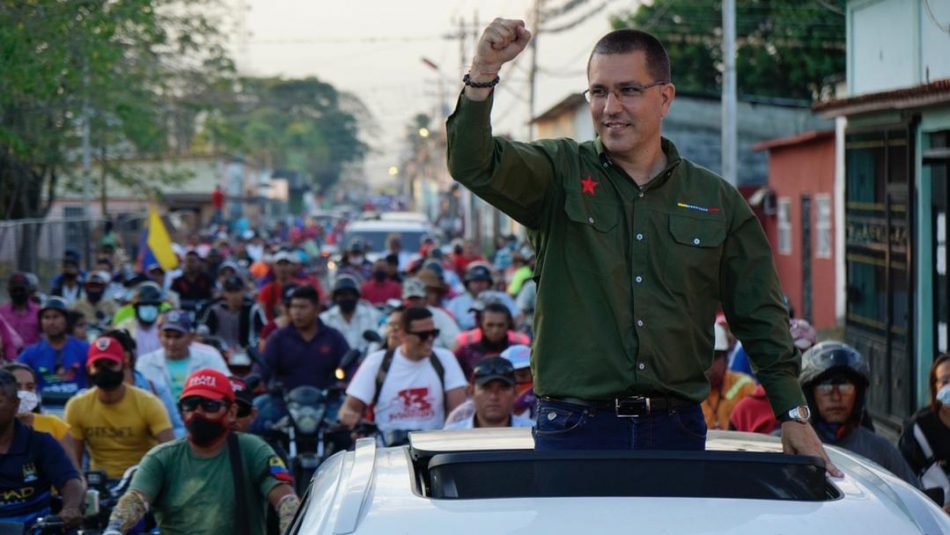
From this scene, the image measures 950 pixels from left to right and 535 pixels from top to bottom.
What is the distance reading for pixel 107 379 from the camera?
9.37 m

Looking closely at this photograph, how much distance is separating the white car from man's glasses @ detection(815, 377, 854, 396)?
3.61 m

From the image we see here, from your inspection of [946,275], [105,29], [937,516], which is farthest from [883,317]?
[937,516]

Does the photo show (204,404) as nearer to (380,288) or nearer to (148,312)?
(148,312)

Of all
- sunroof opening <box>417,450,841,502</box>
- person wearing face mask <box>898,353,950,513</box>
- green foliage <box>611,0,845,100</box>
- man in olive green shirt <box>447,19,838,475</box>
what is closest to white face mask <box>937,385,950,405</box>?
person wearing face mask <box>898,353,950,513</box>

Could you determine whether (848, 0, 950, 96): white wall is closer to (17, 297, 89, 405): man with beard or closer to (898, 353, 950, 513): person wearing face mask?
(898, 353, 950, 513): person wearing face mask

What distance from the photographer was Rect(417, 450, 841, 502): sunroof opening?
341cm

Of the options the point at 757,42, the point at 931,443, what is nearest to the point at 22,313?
the point at 931,443

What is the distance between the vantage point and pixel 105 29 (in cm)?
1828

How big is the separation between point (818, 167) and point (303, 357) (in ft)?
48.7

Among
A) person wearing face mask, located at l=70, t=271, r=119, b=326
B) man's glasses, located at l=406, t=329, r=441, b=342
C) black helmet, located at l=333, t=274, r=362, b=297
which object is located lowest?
person wearing face mask, located at l=70, t=271, r=119, b=326

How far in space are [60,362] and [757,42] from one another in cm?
2917

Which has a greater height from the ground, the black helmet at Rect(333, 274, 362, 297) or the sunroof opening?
the sunroof opening

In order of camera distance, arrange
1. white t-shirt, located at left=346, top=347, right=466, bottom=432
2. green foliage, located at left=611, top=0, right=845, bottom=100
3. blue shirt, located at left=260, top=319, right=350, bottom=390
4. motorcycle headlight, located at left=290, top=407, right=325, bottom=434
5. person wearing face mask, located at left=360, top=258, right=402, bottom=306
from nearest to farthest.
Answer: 1. white t-shirt, located at left=346, top=347, right=466, bottom=432
2. motorcycle headlight, located at left=290, top=407, right=325, bottom=434
3. blue shirt, located at left=260, top=319, right=350, bottom=390
4. person wearing face mask, located at left=360, top=258, right=402, bottom=306
5. green foliage, located at left=611, top=0, right=845, bottom=100

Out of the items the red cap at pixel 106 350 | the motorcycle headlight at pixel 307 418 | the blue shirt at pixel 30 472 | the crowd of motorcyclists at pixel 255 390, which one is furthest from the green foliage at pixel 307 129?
the blue shirt at pixel 30 472
